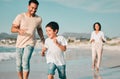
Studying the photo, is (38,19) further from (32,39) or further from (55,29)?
(55,29)

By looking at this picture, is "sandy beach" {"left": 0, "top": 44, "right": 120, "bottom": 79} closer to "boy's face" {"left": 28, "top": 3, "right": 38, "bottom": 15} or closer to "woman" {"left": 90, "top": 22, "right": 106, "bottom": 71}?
"woman" {"left": 90, "top": 22, "right": 106, "bottom": 71}

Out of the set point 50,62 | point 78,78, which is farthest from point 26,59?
point 78,78

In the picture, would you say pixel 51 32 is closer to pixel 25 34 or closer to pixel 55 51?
pixel 55 51

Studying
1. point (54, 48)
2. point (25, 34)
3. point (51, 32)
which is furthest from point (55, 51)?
point (25, 34)

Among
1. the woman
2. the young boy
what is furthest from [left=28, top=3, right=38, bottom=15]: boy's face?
the woman

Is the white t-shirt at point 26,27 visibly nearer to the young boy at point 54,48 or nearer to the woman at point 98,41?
the young boy at point 54,48

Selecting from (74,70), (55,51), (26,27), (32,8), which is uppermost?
(32,8)

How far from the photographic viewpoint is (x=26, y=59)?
25.7 feet

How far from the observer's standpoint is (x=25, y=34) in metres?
7.90

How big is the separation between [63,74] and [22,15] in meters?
1.72

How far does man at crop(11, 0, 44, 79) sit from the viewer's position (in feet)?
25.7

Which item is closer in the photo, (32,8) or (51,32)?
(51,32)

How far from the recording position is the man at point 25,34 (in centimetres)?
783

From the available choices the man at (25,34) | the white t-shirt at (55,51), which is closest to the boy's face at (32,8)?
the man at (25,34)
